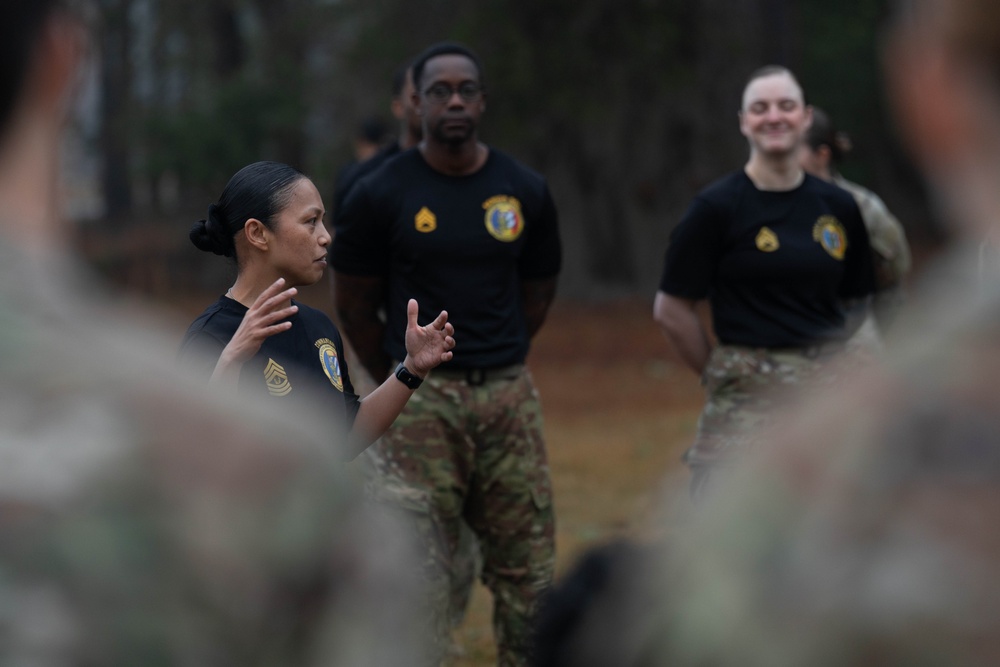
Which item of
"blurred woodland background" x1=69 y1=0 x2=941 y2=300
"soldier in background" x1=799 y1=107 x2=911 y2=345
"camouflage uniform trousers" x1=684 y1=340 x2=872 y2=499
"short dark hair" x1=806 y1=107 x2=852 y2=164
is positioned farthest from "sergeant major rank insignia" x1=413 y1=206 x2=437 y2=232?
"blurred woodland background" x1=69 y1=0 x2=941 y2=300

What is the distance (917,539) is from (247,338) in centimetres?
235

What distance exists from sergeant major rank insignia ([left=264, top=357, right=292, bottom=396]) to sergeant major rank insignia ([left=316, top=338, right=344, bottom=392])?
167mm

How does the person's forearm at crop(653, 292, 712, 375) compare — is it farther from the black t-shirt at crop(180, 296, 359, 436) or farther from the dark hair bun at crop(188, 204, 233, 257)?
the dark hair bun at crop(188, 204, 233, 257)

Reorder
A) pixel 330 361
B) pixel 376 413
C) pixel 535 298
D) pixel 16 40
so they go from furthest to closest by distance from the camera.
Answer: pixel 535 298 → pixel 376 413 → pixel 330 361 → pixel 16 40

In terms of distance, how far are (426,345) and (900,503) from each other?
2.74 m

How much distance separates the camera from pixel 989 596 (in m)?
1.16

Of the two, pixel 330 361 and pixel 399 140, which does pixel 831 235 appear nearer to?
pixel 330 361

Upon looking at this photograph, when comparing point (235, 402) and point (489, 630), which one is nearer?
point (235, 402)

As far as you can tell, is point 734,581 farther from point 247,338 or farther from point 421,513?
point 421,513

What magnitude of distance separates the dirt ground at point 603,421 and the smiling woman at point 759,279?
70 centimetres

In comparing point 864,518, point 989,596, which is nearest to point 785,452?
point 864,518

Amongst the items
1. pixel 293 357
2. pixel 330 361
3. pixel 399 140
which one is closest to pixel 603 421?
pixel 399 140

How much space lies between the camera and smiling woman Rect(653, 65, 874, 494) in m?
5.37

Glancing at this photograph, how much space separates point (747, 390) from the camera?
17.6ft
